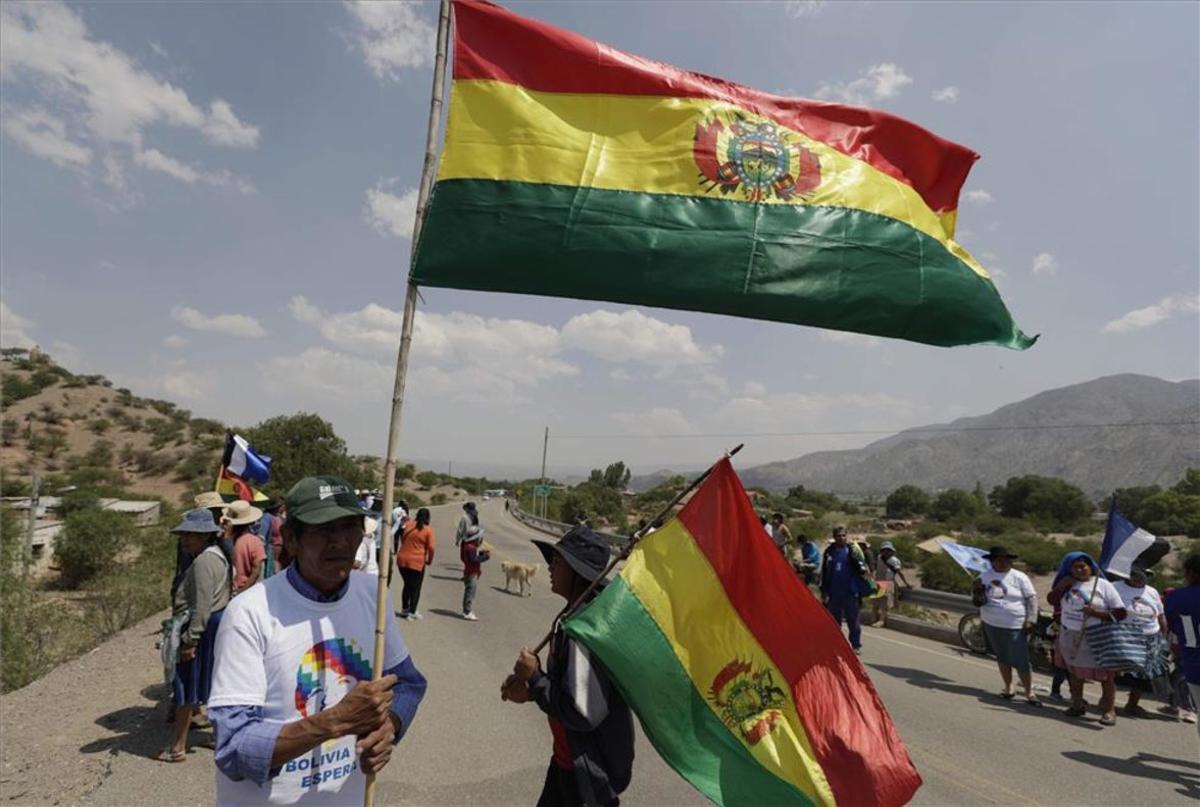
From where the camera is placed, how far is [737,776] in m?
2.74

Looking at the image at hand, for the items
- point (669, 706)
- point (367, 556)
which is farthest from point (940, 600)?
point (669, 706)

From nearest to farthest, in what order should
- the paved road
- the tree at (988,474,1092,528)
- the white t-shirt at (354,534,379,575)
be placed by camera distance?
the paved road
the white t-shirt at (354,534,379,575)
the tree at (988,474,1092,528)

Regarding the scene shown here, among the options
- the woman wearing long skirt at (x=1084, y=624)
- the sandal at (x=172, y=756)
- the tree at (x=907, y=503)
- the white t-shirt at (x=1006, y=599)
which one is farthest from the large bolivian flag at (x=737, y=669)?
the tree at (x=907, y=503)

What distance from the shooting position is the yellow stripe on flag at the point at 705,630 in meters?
2.79

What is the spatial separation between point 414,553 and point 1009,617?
8220 millimetres

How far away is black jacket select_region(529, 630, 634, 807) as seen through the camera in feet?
8.64

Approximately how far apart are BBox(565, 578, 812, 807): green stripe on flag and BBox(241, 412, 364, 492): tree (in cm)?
3863

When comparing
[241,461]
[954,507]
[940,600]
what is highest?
[241,461]

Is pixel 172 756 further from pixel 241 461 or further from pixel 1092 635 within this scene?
pixel 1092 635

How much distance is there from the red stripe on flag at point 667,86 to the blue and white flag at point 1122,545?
648 centimetres

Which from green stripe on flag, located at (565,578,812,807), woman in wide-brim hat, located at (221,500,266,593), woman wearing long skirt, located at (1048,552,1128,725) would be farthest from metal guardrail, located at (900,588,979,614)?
woman in wide-brim hat, located at (221,500,266,593)

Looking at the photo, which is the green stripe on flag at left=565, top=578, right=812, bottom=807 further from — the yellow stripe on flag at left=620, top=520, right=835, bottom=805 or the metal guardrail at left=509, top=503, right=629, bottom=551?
the metal guardrail at left=509, top=503, right=629, bottom=551

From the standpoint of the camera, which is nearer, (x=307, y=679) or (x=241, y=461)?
(x=307, y=679)

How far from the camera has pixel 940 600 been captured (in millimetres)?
12508
